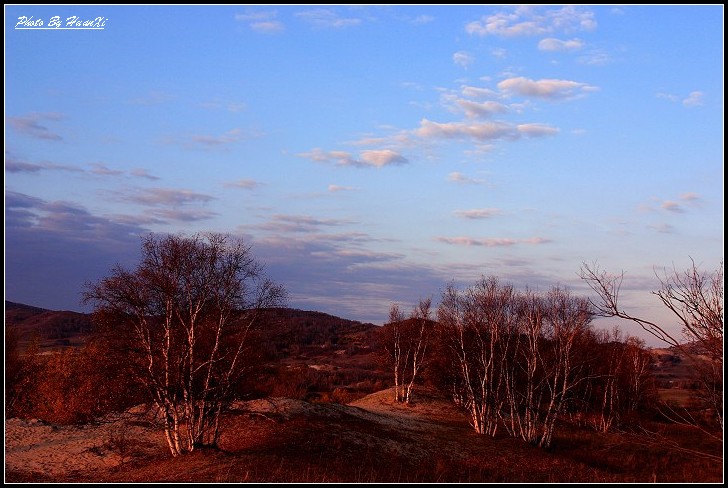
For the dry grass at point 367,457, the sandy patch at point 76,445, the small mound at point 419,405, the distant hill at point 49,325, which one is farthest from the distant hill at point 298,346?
the small mound at point 419,405

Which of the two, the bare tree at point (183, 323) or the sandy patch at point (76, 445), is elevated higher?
the bare tree at point (183, 323)

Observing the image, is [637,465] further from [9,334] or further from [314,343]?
[314,343]

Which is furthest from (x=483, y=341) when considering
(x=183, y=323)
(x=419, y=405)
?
(x=183, y=323)

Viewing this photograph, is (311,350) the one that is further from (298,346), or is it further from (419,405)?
(419,405)

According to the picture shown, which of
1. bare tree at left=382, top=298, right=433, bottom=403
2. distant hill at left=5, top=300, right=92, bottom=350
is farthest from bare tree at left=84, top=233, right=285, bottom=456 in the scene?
distant hill at left=5, top=300, right=92, bottom=350

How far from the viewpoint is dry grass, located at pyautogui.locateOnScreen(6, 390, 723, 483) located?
68.8 ft

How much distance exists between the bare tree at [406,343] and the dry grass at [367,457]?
9.14 m

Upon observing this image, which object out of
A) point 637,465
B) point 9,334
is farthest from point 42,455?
point 637,465

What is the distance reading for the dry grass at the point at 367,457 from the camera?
2098 centimetres

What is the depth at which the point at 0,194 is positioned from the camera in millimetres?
17406

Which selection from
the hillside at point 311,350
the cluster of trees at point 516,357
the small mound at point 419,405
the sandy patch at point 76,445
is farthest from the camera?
the small mound at point 419,405

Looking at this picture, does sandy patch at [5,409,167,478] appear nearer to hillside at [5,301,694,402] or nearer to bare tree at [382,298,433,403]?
hillside at [5,301,694,402]

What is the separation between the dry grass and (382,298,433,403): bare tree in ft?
30.0

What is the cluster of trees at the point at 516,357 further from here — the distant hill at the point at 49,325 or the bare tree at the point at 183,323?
the distant hill at the point at 49,325
